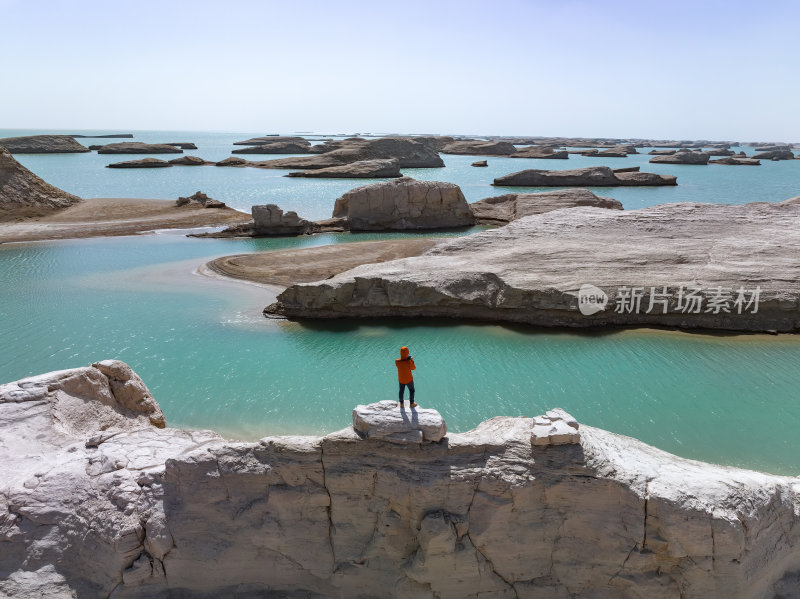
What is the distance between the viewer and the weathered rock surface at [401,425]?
653 centimetres

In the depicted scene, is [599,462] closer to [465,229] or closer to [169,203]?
[465,229]

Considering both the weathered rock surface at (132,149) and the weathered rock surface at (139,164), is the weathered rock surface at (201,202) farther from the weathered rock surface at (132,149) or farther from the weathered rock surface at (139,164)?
the weathered rock surface at (132,149)

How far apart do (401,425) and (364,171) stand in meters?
56.1

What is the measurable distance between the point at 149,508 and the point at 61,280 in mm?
18009

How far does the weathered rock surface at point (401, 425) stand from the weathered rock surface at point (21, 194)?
3477cm

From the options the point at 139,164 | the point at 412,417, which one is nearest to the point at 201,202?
the point at 412,417

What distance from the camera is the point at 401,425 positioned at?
660 cm

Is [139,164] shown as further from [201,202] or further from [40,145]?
[40,145]

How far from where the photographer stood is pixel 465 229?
105 feet

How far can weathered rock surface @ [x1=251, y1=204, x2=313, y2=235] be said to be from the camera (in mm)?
29906

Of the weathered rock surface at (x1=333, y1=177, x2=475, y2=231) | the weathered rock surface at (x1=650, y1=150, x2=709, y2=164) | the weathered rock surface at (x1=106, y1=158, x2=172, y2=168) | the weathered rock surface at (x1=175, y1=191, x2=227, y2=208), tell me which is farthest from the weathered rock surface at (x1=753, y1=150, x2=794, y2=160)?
the weathered rock surface at (x1=175, y1=191, x2=227, y2=208)

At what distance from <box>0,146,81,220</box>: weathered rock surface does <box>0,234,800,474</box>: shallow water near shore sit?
55.9 feet

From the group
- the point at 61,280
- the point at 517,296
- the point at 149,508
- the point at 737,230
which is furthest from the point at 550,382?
the point at 61,280

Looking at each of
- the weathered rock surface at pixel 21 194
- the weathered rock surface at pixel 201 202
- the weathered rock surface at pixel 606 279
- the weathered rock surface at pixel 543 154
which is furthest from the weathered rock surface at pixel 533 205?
the weathered rock surface at pixel 543 154
